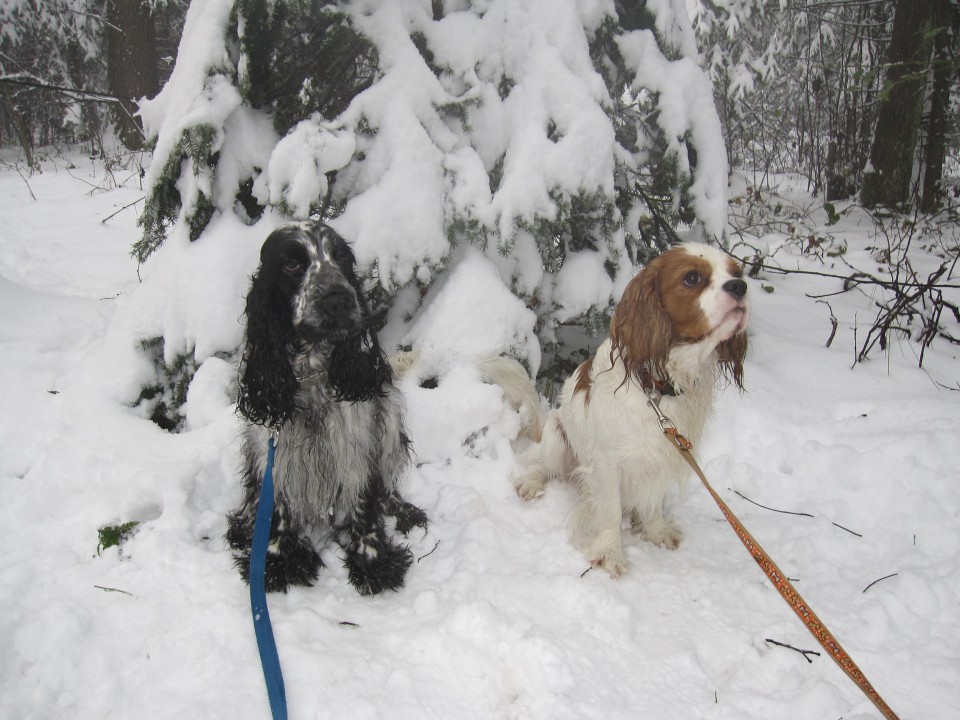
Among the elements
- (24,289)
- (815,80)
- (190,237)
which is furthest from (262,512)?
(815,80)

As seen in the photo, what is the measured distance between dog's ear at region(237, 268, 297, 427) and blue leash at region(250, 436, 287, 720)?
18 cm

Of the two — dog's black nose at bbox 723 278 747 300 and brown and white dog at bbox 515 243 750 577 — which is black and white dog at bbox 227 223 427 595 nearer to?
brown and white dog at bbox 515 243 750 577

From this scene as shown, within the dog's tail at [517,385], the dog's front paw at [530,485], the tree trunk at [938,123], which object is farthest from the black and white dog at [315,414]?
the tree trunk at [938,123]

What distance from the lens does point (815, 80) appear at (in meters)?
8.59

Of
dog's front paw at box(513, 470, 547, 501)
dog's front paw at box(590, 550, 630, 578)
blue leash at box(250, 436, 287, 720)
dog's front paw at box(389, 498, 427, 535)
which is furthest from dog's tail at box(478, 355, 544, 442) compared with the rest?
blue leash at box(250, 436, 287, 720)

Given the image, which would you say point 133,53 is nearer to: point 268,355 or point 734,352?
point 268,355

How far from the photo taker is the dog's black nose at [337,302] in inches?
101

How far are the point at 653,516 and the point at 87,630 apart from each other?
2.66m

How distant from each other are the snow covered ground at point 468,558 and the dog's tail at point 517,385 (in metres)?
0.10

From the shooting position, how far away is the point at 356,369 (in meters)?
2.77

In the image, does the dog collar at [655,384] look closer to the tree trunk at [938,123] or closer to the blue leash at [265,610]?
the blue leash at [265,610]

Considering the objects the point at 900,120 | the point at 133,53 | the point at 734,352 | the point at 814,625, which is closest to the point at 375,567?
the point at 814,625

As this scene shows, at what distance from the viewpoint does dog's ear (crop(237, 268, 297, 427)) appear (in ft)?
8.62

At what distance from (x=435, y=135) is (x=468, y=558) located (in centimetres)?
258
